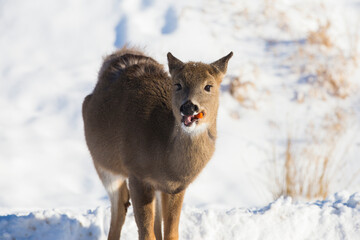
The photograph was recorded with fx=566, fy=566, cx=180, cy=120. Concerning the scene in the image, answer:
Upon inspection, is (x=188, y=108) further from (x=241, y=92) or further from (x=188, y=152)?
(x=241, y=92)

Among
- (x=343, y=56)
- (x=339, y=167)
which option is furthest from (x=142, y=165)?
(x=343, y=56)

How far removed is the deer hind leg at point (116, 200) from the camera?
5.02m

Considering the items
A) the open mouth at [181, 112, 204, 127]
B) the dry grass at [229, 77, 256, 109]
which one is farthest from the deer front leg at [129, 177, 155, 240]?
the dry grass at [229, 77, 256, 109]

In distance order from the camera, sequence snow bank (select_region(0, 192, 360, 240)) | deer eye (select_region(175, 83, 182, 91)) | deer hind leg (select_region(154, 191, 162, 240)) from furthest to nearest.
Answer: snow bank (select_region(0, 192, 360, 240)) → deer hind leg (select_region(154, 191, 162, 240)) → deer eye (select_region(175, 83, 182, 91))

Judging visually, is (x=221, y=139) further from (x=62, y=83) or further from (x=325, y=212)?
(x=325, y=212)

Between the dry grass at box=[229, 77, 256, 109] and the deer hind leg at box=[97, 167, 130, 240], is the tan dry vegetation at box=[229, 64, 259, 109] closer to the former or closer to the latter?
the dry grass at box=[229, 77, 256, 109]

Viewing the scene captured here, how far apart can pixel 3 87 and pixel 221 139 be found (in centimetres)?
386

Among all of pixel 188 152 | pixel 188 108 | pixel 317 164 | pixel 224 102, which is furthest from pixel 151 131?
pixel 224 102

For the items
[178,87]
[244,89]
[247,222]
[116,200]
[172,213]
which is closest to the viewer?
[178,87]

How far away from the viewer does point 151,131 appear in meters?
4.24

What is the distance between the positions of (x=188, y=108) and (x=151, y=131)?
67 cm

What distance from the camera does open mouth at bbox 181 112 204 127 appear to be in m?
3.74

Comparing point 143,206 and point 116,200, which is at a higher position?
point 116,200

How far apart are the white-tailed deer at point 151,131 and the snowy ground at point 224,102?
2.52 ft
